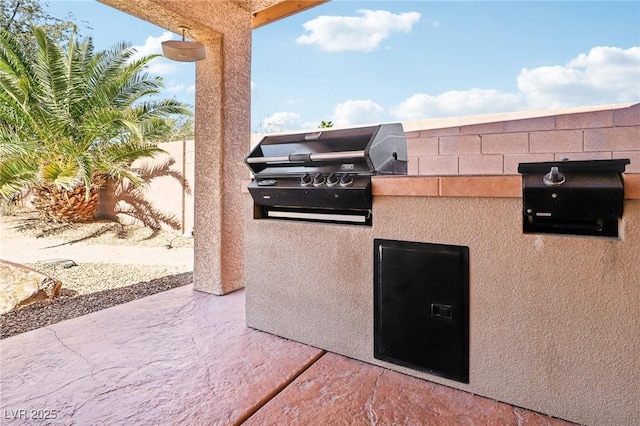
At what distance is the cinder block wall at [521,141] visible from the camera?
8.42ft

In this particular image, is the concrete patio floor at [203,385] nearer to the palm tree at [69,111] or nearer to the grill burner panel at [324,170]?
the grill burner panel at [324,170]

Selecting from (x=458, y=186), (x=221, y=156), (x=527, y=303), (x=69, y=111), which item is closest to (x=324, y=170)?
(x=458, y=186)

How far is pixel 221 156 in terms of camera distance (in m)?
3.18

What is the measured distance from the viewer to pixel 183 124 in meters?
11.9

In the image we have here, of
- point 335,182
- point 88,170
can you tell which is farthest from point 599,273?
point 88,170

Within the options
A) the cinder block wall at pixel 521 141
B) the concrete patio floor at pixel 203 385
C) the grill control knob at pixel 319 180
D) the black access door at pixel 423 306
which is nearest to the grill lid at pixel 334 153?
the grill control knob at pixel 319 180

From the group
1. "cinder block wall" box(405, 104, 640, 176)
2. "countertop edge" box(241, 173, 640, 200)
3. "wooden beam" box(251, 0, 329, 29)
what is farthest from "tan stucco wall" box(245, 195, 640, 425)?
"wooden beam" box(251, 0, 329, 29)

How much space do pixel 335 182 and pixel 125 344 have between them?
161 centimetres

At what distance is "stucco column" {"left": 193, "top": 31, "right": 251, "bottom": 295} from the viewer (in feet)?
10.4

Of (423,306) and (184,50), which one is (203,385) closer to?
(423,306)

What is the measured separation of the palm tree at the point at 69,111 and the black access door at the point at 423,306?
490 cm

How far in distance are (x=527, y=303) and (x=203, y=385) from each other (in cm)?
153

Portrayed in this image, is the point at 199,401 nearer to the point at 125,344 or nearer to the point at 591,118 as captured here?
the point at 125,344

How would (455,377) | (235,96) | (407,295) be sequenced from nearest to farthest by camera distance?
(455,377)
(407,295)
(235,96)
